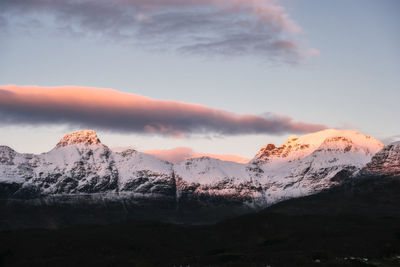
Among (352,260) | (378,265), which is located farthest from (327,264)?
(378,265)

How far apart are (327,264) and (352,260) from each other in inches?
273

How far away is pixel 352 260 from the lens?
19762 cm

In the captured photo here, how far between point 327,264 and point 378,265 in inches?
809

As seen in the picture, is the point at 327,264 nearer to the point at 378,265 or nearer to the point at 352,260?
the point at 352,260

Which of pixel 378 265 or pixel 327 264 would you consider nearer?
pixel 378 265

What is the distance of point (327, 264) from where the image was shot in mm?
197375

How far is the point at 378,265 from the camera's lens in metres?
179

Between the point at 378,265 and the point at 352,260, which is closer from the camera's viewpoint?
the point at 378,265

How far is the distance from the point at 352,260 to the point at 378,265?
18.5 meters
